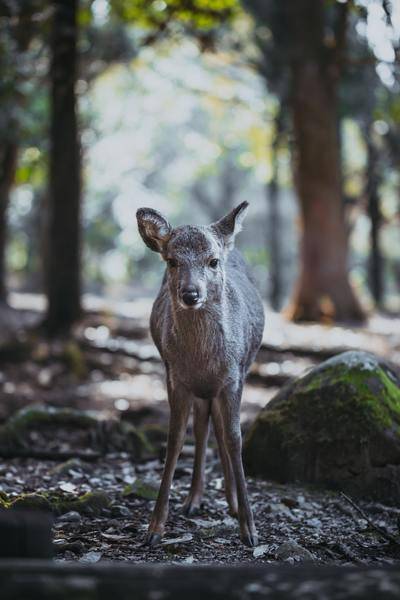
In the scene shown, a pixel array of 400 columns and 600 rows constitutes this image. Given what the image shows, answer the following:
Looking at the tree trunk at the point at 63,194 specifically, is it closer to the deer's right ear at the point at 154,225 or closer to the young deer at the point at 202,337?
the young deer at the point at 202,337

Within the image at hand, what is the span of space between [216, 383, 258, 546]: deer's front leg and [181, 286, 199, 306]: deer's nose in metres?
0.89

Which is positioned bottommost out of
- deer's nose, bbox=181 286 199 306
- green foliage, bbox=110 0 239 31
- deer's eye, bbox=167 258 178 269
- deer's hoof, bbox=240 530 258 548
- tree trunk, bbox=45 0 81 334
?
deer's hoof, bbox=240 530 258 548

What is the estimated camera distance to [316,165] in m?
19.6

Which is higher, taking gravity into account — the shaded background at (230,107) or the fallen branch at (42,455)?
the shaded background at (230,107)

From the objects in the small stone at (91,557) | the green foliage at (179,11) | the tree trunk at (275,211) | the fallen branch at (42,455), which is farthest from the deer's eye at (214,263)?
the tree trunk at (275,211)

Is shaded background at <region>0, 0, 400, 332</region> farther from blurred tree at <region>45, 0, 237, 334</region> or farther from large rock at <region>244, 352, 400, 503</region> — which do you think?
large rock at <region>244, 352, 400, 503</region>

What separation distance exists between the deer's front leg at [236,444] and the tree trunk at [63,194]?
10.9 m

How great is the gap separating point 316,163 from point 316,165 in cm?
4

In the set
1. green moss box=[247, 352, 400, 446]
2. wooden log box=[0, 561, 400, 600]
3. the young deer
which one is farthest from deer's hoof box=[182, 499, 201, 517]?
wooden log box=[0, 561, 400, 600]

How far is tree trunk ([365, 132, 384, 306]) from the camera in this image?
26594 millimetres

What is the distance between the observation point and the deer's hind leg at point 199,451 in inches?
263

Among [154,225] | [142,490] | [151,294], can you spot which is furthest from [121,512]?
[151,294]

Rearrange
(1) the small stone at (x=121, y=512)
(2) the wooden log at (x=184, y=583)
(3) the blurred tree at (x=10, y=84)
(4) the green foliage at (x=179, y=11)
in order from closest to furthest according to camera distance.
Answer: (2) the wooden log at (x=184, y=583), (1) the small stone at (x=121, y=512), (4) the green foliage at (x=179, y=11), (3) the blurred tree at (x=10, y=84)

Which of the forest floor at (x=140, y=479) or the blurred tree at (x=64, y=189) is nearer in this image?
the forest floor at (x=140, y=479)
